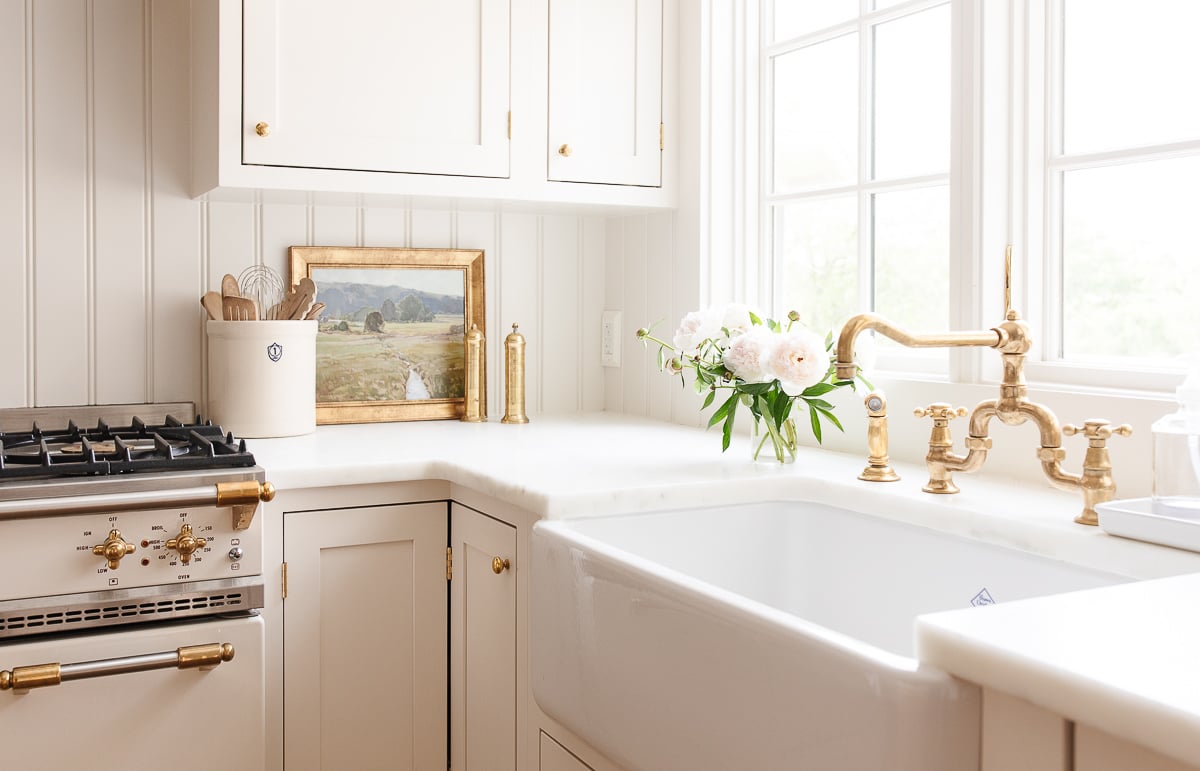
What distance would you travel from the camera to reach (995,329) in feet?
5.02

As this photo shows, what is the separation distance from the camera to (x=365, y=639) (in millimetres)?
1854

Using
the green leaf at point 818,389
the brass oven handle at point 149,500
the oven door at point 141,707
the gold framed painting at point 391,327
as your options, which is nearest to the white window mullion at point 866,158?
the green leaf at point 818,389

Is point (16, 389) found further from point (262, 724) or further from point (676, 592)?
point (676, 592)

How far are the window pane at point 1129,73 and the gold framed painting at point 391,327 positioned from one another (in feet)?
4.68

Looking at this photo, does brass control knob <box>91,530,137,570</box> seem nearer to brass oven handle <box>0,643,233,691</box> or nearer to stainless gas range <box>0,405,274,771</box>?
stainless gas range <box>0,405,274,771</box>

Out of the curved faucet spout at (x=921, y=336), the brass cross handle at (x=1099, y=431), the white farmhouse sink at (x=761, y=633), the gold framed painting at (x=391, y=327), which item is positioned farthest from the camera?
the gold framed painting at (x=391, y=327)

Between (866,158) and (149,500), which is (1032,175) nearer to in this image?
(866,158)

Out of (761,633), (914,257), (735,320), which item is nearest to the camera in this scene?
(761,633)

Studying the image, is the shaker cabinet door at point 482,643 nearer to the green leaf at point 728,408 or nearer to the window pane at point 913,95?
the green leaf at point 728,408

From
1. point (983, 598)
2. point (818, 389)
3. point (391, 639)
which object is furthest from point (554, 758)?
point (818, 389)

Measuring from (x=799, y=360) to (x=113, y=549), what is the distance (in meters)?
1.12

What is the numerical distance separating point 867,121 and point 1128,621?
5.02 ft

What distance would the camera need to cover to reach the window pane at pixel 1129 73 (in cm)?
160

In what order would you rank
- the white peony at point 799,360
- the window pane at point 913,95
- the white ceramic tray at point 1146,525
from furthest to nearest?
the window pane at point 913,95, the white peony at point 799,360, the white ceramic tray at point 1146,525
